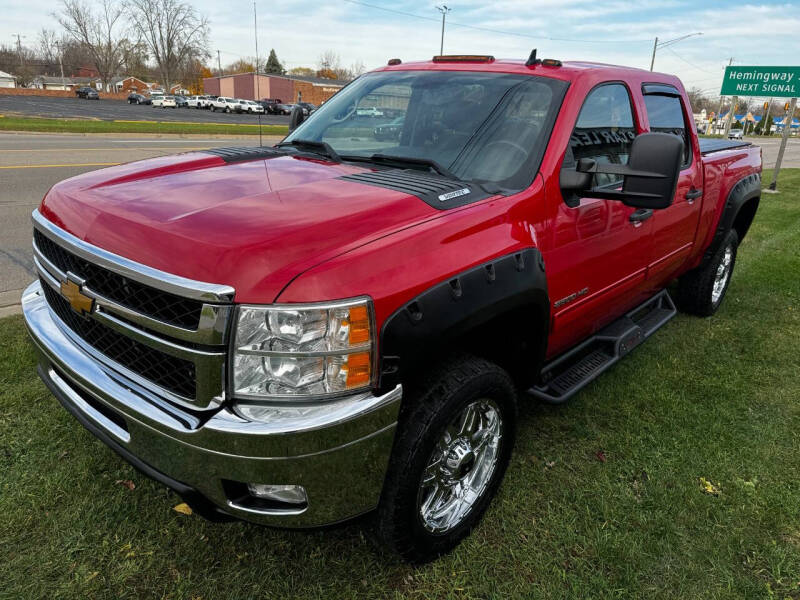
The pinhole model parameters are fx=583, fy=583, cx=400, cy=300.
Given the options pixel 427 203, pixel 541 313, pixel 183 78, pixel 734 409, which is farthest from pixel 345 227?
pixel 183 78

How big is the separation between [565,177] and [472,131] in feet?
1.64

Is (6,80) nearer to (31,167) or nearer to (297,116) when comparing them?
(31,167)

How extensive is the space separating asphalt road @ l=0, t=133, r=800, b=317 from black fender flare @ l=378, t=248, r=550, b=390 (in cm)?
385

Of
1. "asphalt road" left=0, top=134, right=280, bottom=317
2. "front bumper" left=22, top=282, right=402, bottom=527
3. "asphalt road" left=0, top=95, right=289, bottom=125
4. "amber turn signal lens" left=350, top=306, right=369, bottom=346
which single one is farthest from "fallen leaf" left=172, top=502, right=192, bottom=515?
"asphalt road" left=0, top=95, right=289, bottom=125

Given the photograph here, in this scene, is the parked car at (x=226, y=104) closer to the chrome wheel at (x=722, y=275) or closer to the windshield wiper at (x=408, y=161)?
the chrome wheel at (x=722, y=275)

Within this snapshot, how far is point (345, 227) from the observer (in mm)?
1961

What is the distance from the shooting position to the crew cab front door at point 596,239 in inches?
107

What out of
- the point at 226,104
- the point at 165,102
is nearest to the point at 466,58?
the point at 226,104

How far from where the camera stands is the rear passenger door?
3.67 m

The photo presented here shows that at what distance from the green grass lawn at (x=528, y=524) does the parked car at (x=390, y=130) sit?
182 centimetres

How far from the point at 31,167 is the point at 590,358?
11.5 metres

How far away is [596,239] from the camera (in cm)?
292

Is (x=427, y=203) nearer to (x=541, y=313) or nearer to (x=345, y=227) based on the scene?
(x=345, y=227)

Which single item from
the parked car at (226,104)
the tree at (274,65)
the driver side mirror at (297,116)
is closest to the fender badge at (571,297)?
the driver side mirror at (297,116)
